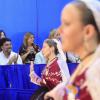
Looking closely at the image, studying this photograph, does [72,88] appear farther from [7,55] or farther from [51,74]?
[7,55]

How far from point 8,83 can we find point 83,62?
4056 mm

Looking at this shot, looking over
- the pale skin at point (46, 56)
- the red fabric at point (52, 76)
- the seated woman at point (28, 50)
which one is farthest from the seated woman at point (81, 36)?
the seated woman at point (28, 50)

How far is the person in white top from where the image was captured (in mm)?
5824

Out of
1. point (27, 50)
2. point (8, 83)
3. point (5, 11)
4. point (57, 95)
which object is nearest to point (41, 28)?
point (5, 11)

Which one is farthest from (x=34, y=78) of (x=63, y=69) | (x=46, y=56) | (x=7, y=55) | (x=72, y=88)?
(x=72, y=88)

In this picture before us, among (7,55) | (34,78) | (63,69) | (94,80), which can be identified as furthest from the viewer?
(7,55)

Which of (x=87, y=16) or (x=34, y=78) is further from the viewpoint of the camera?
(x=34, y=78)

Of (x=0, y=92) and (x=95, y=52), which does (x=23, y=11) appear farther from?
(x=95, y=52)

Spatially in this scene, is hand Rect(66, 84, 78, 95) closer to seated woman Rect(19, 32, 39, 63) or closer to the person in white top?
the person in white top

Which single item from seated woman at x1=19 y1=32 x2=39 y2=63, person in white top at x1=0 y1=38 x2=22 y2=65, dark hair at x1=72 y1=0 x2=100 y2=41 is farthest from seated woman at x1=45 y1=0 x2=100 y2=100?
seated woman at x1=19 y1=32 x2=39 y2=63

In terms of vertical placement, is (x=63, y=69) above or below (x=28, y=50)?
below

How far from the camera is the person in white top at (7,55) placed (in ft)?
19.1

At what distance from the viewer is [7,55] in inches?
238

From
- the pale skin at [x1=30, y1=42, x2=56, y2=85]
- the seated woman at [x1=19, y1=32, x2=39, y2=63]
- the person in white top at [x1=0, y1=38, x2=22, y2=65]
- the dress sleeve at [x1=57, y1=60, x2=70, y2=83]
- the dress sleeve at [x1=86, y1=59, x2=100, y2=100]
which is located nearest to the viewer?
the dress sleeve at [x1=86, y1=59, x2=100, y2=100]
